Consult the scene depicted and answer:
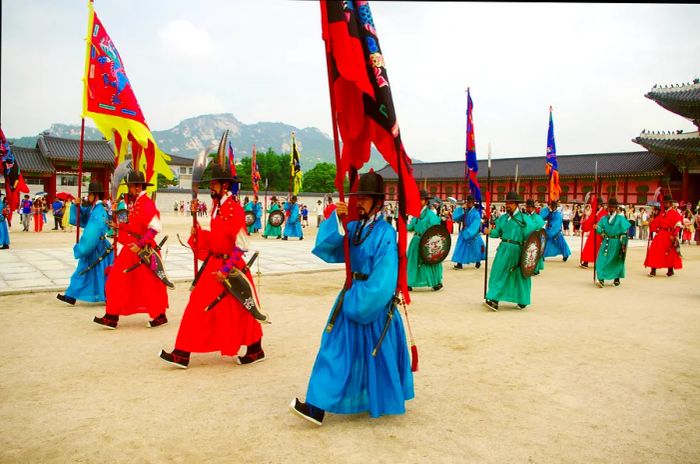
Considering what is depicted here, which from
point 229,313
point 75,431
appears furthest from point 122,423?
point 229,313

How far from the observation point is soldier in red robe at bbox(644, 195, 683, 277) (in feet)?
41.3

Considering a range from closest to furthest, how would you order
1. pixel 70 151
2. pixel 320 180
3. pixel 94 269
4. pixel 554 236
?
pixel 94 269 < pixel 554 236 < pixel 70 151 < pixel 320 180

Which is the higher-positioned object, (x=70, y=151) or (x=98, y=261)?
(x=70, y=151)

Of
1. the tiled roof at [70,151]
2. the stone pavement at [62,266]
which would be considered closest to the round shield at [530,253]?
the stone pavement at [62,266]

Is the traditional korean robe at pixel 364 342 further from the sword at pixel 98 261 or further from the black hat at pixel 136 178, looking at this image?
the sword at pixel 98 261

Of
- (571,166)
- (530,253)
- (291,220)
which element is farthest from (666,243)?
(571,166)

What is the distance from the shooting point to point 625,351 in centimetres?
577

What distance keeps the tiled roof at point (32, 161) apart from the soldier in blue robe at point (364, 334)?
147ft

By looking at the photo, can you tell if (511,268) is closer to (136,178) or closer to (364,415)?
(364,415)

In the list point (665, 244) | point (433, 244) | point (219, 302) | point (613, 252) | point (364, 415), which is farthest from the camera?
point (665, 244)

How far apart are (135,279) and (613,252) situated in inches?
368

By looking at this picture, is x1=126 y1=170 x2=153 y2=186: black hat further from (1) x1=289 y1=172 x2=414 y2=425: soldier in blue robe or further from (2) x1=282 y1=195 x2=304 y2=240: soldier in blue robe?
(2) x1=282 y1=195 x2=304 y2=240: soldier in blue robe

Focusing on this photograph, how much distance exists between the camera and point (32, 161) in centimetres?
4209

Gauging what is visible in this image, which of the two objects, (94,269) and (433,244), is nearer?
(94,269)
